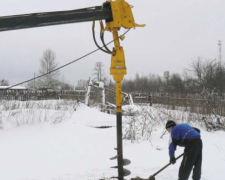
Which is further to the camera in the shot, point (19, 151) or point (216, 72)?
point (216, 72)

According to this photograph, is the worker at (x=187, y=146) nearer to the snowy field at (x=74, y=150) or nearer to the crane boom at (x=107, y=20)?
the snowy field at (x=74, y=150)

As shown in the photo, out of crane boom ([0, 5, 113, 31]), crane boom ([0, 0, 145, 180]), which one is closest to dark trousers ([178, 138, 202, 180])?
crane boom ([0, 0, 145, 180])

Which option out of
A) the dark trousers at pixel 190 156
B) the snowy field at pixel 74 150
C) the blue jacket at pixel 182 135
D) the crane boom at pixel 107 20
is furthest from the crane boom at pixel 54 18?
the snowy field at pixel 74 150

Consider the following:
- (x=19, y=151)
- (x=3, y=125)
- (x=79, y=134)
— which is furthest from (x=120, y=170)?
(x=3, y=125)

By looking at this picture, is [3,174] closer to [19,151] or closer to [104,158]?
[19,151]

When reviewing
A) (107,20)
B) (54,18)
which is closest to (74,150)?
(107,20)

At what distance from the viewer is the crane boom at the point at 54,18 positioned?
8.86 feet

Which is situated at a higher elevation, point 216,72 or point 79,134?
point 216,72

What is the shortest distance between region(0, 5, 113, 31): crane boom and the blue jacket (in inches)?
85.8

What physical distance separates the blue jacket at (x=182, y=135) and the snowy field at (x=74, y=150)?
96 cm

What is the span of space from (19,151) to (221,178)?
16.2 feet

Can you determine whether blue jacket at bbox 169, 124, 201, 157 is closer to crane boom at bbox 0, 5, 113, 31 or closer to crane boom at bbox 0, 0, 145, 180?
crane boom at bbox 0, 0, 145, 180

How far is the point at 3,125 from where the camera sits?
25.0 ft

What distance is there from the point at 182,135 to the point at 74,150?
11.3 ft
